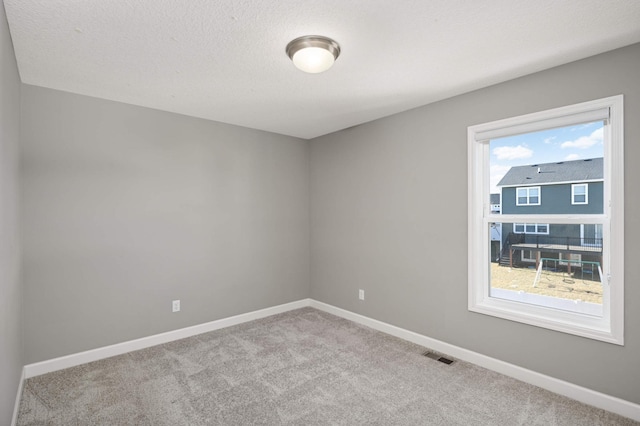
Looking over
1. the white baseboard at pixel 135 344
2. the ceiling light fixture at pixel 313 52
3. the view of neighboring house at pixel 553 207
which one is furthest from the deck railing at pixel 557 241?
the white baseboard at pixel 135 344

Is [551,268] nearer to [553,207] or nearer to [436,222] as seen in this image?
[553,207]

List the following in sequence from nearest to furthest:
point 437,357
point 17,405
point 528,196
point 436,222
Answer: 1. point 17,405
2. point 528,196
3. point 437,357
4. point 436,222

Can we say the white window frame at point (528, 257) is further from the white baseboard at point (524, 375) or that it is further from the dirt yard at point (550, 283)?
the white baseboard at point (524, 375)


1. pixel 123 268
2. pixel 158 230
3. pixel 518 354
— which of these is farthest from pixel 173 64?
pixel 518 354

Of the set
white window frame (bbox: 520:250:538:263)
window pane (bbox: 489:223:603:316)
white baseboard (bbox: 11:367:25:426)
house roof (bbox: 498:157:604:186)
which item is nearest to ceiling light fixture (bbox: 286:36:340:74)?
house roof (bbox: 498:157:604:186)

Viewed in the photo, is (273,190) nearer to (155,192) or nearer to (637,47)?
(155,192)

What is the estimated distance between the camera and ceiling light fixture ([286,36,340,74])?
2.02 meters

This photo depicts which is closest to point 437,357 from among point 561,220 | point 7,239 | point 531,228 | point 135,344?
point 531,228

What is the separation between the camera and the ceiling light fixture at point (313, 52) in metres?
2.02

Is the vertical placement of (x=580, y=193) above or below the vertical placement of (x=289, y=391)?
above

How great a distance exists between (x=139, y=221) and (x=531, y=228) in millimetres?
3588

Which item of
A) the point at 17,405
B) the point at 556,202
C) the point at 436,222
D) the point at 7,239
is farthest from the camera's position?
the point at 436,222

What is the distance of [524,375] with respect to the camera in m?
2.56

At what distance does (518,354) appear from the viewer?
262 centimetres
